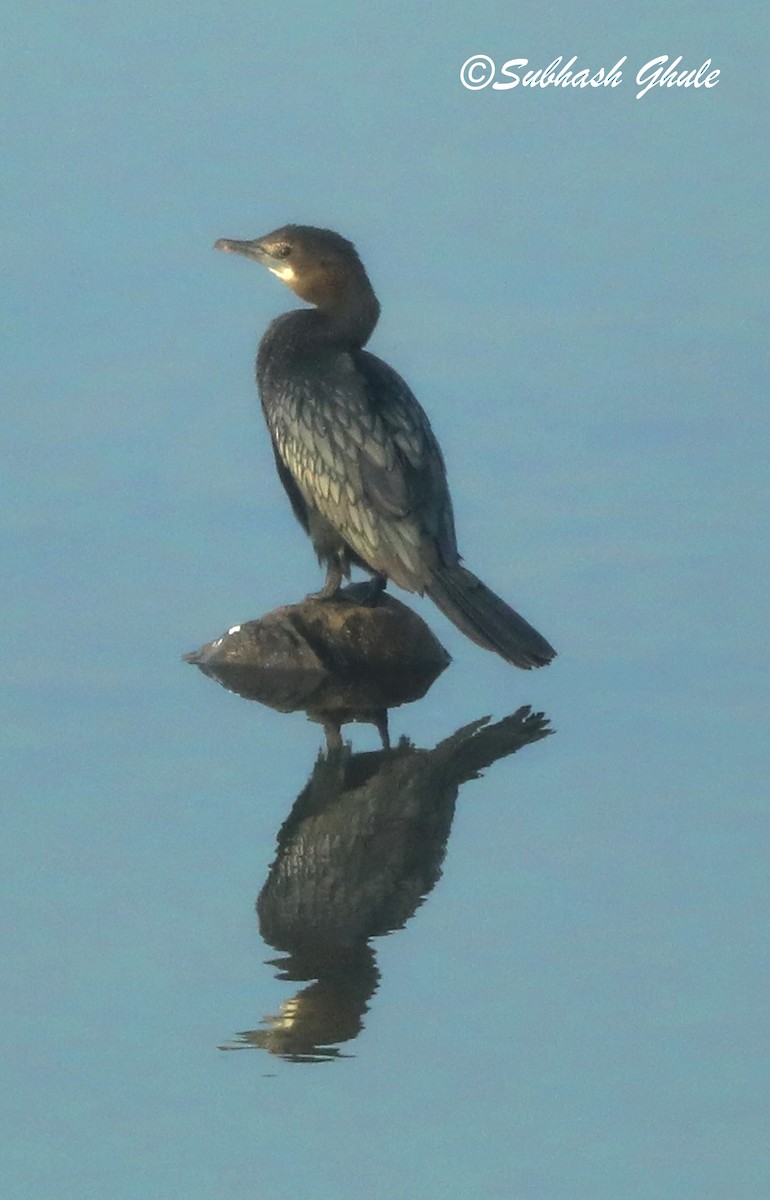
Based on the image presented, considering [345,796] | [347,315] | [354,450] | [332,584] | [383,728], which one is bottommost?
[345,796]

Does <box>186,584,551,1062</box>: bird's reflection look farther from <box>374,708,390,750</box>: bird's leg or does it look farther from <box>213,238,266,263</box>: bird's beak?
<box>213,238,266,263</box>: bird's beak

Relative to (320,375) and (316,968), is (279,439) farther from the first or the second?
(316,968)

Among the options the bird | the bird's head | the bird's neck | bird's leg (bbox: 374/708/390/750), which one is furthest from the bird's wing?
bird's leg (bbox: 374/708/390/750)

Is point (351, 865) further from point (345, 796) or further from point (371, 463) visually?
point (371, 463)

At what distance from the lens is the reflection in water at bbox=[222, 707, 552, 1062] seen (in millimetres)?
5842

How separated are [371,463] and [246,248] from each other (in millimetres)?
1137

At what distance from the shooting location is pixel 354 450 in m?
8.41

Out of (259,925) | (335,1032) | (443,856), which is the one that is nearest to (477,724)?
(443,856)

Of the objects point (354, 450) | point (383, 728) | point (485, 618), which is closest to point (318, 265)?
point (354, 450)

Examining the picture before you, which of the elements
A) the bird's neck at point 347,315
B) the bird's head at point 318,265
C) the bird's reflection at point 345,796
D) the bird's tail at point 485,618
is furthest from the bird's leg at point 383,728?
the bird's head at point 318,265

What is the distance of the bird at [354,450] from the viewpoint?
27.1 feet

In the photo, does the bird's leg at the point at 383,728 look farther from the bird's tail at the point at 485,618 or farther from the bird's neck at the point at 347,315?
the bird's neck at the point at 347,315

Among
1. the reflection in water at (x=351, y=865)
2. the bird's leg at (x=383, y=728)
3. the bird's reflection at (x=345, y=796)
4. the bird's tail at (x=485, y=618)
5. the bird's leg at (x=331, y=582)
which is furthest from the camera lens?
the bird's leg at (x=331, y=582)

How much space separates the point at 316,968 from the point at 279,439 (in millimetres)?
2933
